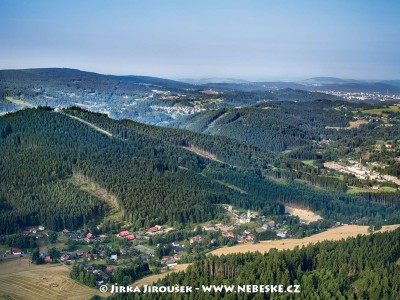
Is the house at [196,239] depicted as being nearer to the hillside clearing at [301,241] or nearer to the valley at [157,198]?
the valley at [157,198]

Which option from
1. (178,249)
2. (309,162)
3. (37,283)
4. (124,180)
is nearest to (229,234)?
(178,249)

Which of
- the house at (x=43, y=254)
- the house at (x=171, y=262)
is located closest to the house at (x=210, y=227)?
the house at (x=171, y=262)

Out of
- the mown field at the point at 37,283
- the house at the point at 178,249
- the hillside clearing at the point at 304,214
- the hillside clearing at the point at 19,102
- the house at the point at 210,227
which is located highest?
the hillside clearing at the point at 19,102

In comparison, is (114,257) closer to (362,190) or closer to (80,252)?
(80,252)

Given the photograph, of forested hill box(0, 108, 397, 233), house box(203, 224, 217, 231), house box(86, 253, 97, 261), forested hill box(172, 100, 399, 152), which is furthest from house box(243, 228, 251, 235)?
forested hill box(172, 100, 399, 152)

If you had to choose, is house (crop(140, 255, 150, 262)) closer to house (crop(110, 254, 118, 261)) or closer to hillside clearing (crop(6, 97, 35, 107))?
house (crop(110, 254, 118, 261))

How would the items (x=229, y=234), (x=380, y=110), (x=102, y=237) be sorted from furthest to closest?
(x=380, y=110)
(x=229, y=234)
(x=102, y=237)
